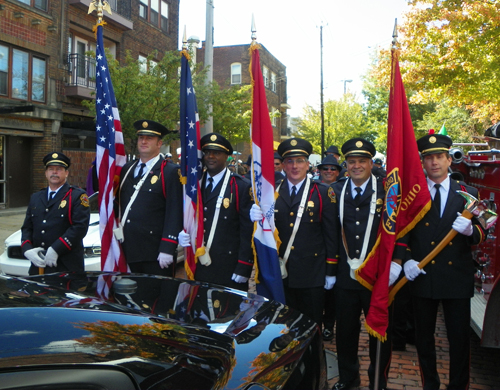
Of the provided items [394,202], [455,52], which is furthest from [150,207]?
[455,52]

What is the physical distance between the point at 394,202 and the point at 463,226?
519 millimetres

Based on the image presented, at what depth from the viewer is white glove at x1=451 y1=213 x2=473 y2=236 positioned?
11.4ft

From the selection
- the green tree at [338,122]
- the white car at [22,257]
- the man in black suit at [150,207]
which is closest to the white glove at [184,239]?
the man in black suit at [150,207]

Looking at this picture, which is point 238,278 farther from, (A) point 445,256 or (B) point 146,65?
(B) point 146,65

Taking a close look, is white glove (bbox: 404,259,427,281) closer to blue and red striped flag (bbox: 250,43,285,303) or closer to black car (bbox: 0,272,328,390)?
blue and red striped flag (bbox: 250,43,285,303)

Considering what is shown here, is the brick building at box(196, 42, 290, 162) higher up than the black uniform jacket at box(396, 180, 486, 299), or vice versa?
the brick building at box(196, 42, 290, 162)

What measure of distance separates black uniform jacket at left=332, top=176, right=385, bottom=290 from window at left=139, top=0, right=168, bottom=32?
62.5 feet

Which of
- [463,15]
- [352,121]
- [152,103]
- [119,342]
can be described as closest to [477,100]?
[463,15]

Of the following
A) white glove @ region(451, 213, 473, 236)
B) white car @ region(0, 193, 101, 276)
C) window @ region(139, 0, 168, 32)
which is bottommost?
white car @ region(0, 193, 101, 276)

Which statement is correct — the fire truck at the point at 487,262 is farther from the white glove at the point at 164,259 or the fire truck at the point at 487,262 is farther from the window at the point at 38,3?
the window at the point at 38,3

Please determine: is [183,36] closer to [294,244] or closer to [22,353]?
[294,244]

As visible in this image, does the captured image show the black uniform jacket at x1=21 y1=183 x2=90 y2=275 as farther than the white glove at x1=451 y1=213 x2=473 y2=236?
Yes

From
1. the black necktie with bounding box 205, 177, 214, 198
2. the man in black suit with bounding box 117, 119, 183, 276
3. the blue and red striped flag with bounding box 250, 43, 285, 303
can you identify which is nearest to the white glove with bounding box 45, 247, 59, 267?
the man in black suit with bounding box 117, 119, 183, 276

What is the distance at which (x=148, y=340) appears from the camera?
178 cm
